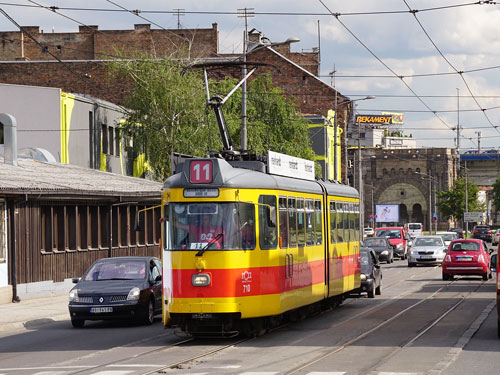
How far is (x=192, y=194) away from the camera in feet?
54.8

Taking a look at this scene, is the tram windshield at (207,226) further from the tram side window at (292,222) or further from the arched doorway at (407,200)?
A: the arched doorway at (407,200)

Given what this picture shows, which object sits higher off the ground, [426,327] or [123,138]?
[123,138]

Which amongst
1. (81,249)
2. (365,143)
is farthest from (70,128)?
(365,143)

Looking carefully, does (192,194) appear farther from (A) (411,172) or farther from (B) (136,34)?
(A) (411,172)

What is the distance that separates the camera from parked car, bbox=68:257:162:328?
20828 mm

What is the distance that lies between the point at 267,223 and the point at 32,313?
916 cm

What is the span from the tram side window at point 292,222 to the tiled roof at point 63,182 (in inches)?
417

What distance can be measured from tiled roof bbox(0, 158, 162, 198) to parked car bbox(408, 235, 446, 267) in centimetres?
1584

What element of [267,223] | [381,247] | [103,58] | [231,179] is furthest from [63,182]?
[103,58]

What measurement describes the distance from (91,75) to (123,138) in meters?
15.4

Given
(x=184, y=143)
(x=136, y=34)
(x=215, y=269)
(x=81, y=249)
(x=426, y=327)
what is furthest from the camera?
(x=136, y=34)

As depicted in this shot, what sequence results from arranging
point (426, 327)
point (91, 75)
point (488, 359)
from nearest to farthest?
1. point (488, 359)
2. point (426, 327)
3. point (91, 75)

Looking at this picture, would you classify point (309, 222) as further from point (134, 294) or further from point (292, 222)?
point (134, 294)

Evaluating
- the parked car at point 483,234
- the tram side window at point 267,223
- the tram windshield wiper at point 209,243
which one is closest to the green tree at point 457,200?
the parked car at point 483,234
